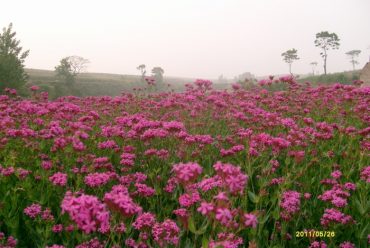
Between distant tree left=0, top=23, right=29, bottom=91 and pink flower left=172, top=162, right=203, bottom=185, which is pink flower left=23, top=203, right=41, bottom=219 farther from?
distant tree left=0, top=23, right=29, bottom=91

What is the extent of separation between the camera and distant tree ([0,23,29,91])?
4181 centimetres

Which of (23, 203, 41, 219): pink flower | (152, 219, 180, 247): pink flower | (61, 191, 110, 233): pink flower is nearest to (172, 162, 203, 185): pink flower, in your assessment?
(152, 219, 180, 247): pink flower

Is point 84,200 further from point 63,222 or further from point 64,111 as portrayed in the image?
point 64,111

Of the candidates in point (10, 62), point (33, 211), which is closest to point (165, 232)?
point (33, 211)

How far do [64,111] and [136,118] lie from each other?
90.7 inches

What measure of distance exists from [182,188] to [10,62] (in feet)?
144

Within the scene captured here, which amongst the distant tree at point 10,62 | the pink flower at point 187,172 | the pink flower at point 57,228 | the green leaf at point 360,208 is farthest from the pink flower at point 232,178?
the distant tree at point 10,62

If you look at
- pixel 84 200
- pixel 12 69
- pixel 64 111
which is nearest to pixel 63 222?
pixel 84 200

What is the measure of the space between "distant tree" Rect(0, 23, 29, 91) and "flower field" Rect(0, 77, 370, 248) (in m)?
36.4

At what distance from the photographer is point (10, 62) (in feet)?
141

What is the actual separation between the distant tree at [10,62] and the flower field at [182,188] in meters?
36.4

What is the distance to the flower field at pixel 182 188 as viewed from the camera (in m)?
3.62

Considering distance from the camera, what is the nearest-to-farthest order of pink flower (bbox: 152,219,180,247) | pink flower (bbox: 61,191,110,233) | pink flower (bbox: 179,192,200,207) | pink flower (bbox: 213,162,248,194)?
pink flower (bbox: 61,191,110,233) → pink flower (bbox: 213,162,248,194) → pink flower (bbox: 152,219,180,247) → pink flower (bbox: 179,192,200,207)

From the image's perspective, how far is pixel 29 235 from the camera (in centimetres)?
483
